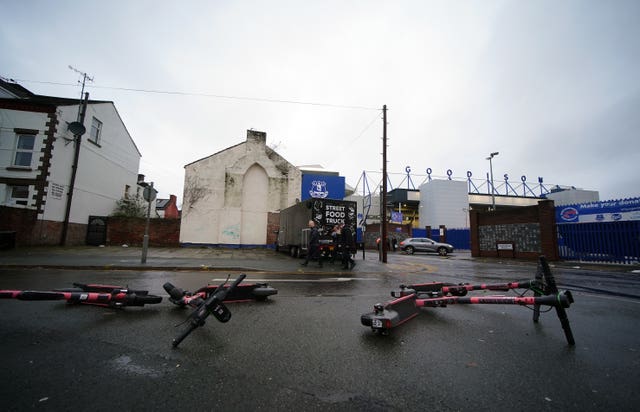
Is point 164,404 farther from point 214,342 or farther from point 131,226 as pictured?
point 131,226

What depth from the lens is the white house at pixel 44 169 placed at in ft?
51.4

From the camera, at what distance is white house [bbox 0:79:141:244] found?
15.7 meters

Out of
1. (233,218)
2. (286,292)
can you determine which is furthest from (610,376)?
(233,218)

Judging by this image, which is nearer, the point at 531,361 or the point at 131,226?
the point at 531,361

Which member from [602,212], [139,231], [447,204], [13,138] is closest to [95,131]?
[13,138]

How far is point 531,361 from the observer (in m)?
2.56

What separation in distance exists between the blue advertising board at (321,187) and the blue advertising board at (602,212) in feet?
50.8

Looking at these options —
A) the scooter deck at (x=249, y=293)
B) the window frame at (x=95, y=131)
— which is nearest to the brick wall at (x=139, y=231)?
the window frame at (x=95, y=131)

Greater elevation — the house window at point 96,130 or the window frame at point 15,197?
the house window at point 96,130

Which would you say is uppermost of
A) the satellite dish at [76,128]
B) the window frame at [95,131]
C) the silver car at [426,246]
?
the window frame at [95,131]

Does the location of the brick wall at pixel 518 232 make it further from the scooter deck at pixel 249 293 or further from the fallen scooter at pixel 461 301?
the scooter deck at pixel 249 293

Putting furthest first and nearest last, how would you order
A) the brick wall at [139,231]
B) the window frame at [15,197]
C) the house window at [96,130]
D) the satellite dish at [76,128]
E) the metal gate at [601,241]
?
1. the brick wall at [139,231]
2. the house window at [96,130]
3. the satellite dish at [76,128]
4. the window frame at [15,197]
5. the metal gate at [601,241]

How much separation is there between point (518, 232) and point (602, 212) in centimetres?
431

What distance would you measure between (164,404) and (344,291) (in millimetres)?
4512
